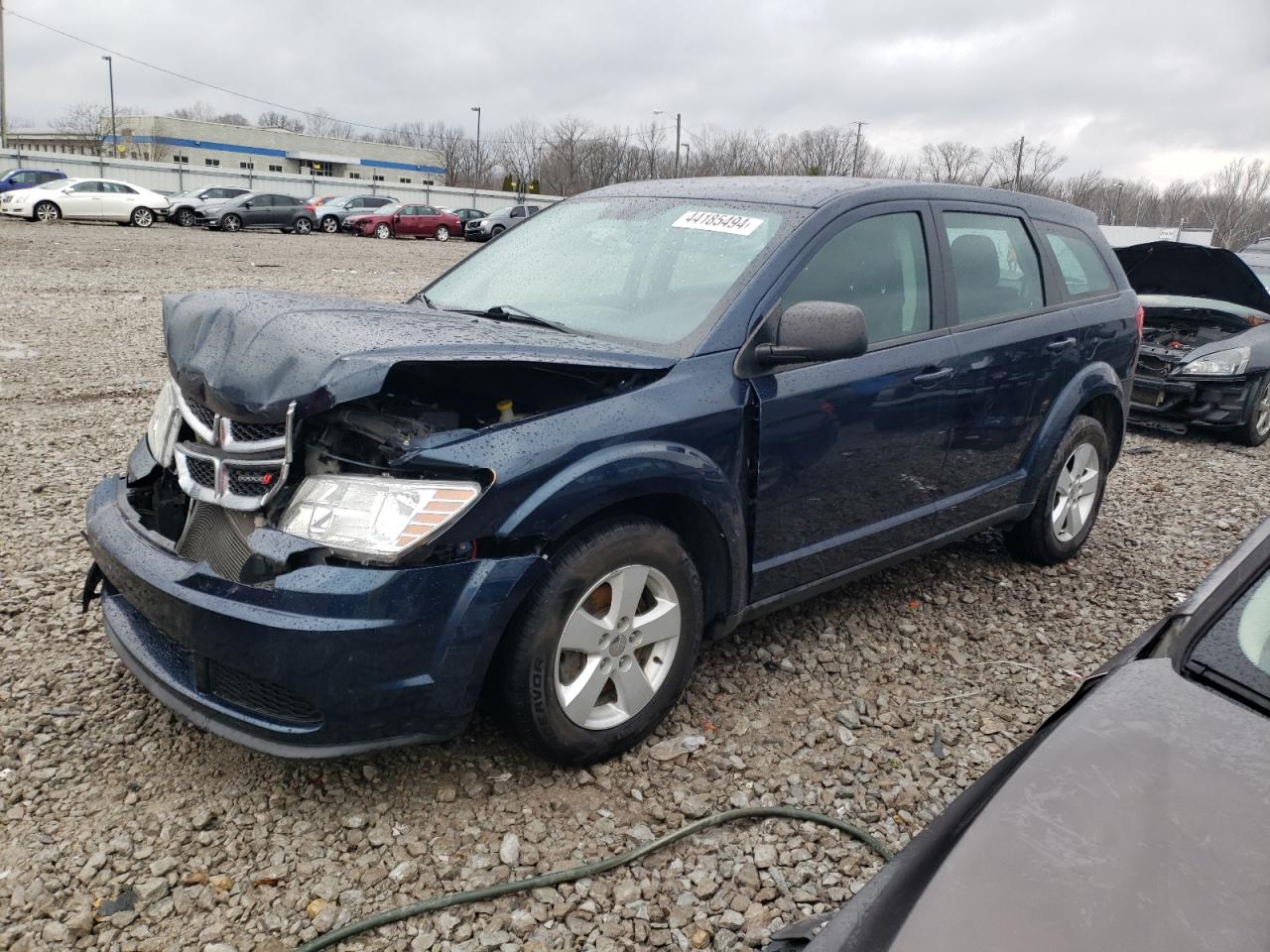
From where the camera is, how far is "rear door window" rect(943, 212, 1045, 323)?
12.9ft

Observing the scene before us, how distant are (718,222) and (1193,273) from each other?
7096mm

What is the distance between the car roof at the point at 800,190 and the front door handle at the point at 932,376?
683mm

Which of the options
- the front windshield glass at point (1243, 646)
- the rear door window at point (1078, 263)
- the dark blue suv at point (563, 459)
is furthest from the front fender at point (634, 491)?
the rear door window at point (1078, 263)

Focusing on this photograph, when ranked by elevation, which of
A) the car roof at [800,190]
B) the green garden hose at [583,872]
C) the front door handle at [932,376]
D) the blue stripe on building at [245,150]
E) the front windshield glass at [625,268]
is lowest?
the green garden hose at [583,872]

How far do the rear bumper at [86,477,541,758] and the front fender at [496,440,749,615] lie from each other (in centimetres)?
13

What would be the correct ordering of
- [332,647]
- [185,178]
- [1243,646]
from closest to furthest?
[1243,646]
[332,647]
[185,178]

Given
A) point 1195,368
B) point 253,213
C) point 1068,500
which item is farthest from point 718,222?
point 253,213

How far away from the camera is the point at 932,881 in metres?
1.37

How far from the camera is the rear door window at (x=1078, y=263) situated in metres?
4.57

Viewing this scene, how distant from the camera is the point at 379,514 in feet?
8.02

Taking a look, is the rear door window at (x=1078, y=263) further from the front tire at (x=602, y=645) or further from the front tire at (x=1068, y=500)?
the front tire at (x=602, y=645)

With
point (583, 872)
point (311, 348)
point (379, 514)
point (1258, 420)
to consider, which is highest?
point (311, 348)

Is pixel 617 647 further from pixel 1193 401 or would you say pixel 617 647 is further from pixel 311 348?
pixel 1193 401

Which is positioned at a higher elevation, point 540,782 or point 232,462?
point 232,462
